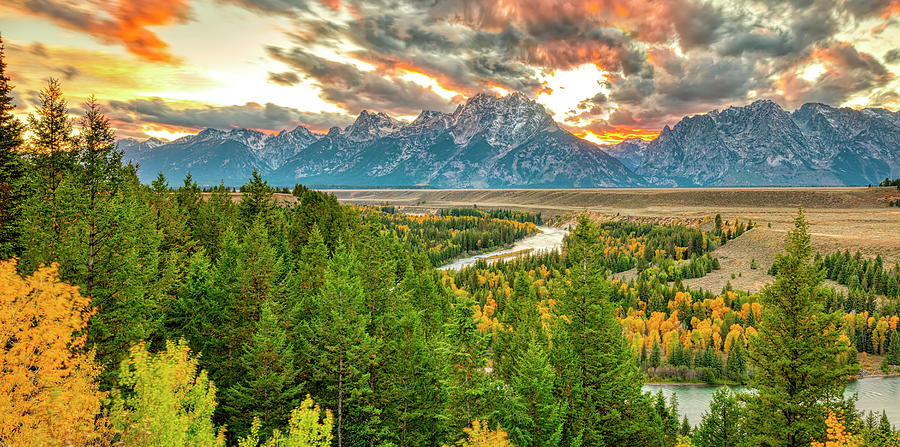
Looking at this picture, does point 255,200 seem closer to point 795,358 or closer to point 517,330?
point 517,330

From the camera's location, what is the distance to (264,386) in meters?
28.7

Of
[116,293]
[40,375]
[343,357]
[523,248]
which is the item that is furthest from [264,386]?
[523,248]

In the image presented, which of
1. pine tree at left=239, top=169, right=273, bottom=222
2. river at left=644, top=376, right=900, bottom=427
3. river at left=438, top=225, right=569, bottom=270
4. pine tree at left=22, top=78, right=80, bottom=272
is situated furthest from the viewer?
river at left=438, top=225, right=569, bottom=270

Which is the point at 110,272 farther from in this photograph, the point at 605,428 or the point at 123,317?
the point at 605,428

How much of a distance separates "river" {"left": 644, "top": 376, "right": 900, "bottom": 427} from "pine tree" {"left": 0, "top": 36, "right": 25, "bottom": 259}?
6256cm

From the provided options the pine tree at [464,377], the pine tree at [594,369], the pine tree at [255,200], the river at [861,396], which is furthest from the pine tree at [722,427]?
the pine tree at [255,200]

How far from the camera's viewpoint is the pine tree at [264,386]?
1110 inches

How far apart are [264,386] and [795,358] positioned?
33.3 m

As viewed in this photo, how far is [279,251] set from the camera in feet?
166

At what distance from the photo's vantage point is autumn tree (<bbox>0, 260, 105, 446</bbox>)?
16.9 meters

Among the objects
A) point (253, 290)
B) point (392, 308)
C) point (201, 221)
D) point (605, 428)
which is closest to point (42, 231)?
point (253, 290)

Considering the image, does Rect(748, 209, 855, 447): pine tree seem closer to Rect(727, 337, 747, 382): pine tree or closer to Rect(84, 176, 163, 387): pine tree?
Rect(84, 176, 163, 387): pine tree

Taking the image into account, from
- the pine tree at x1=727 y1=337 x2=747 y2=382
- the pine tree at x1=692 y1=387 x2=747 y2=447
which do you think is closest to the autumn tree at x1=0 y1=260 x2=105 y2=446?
the pine tree at x1=692 y1=387 x2=747 y2=447

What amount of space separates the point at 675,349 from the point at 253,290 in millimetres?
64886
